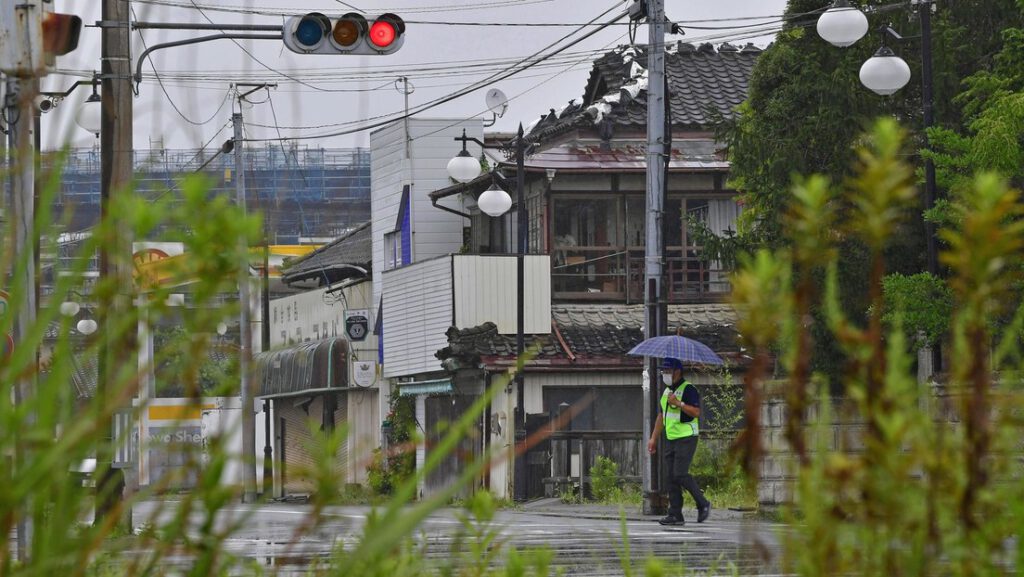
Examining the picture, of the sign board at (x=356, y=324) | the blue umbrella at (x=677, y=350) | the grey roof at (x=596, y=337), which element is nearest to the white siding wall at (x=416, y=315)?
the sign board at (x=356, y=324)

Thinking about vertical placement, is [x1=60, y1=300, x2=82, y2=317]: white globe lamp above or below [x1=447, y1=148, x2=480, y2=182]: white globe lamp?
below

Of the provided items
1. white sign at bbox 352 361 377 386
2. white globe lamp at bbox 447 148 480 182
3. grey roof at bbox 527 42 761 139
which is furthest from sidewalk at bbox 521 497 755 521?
white sign at bbox 352 361 377 386

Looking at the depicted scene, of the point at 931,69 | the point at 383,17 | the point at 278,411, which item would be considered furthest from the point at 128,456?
the point at 278,411

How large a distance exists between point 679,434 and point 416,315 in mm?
17049

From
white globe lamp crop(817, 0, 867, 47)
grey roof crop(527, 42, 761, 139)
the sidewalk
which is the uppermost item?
grey roof crop(527, 42, 761, 139)

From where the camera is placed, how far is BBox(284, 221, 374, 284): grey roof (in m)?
40.7

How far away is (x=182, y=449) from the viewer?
235 centimetres

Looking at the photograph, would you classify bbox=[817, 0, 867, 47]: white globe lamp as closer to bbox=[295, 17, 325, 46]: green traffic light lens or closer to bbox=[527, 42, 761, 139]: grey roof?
bbox=[295, 17, 325, 46]: green traffic light lens

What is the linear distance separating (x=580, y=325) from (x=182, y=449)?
28.0 m

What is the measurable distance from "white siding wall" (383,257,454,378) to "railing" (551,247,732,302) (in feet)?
6.87

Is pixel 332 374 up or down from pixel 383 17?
down

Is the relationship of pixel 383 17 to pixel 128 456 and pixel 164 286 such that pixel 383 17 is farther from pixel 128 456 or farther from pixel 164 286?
pixel 164 286

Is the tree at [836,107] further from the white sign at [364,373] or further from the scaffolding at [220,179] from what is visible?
the white sign at [364,373]

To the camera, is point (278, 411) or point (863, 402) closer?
point (863, 402)
